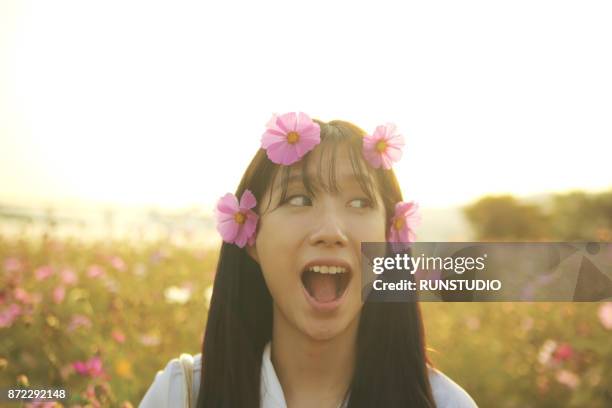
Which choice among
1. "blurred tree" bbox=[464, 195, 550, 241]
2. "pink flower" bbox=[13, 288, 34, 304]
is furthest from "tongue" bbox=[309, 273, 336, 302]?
"blurred tree" bbox=[464, 195, 550, 241]

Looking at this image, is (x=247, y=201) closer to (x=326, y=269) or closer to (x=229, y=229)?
(x=229, y=229)

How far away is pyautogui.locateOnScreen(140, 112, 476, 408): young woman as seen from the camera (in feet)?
4.19

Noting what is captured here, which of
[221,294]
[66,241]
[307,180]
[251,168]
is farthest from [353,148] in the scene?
[66,241]

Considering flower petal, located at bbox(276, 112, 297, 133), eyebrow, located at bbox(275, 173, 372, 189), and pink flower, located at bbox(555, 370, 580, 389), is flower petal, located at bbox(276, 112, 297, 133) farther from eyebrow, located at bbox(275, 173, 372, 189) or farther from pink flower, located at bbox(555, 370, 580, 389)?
pink flower, located at bbox(555, 370, 580, 389)

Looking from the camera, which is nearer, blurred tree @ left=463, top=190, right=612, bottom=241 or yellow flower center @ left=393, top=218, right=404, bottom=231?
yellow flower center @ left=393, top=218, right=404, bottom=231

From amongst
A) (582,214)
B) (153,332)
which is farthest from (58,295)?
(582,214)

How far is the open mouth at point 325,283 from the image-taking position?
1280mm

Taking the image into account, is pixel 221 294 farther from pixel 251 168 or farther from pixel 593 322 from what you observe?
pixel 593 322

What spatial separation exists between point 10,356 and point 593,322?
99.2 inches

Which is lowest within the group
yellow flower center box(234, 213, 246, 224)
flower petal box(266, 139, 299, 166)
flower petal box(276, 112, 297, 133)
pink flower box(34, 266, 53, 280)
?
yellow flower center box(234, 213, 246, 224)

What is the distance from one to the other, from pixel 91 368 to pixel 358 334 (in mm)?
954

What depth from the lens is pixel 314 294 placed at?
1.29 m

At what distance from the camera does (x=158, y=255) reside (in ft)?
11.2

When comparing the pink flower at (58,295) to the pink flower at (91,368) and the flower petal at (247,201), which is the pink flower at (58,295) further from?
the flower petal at (247,201)
